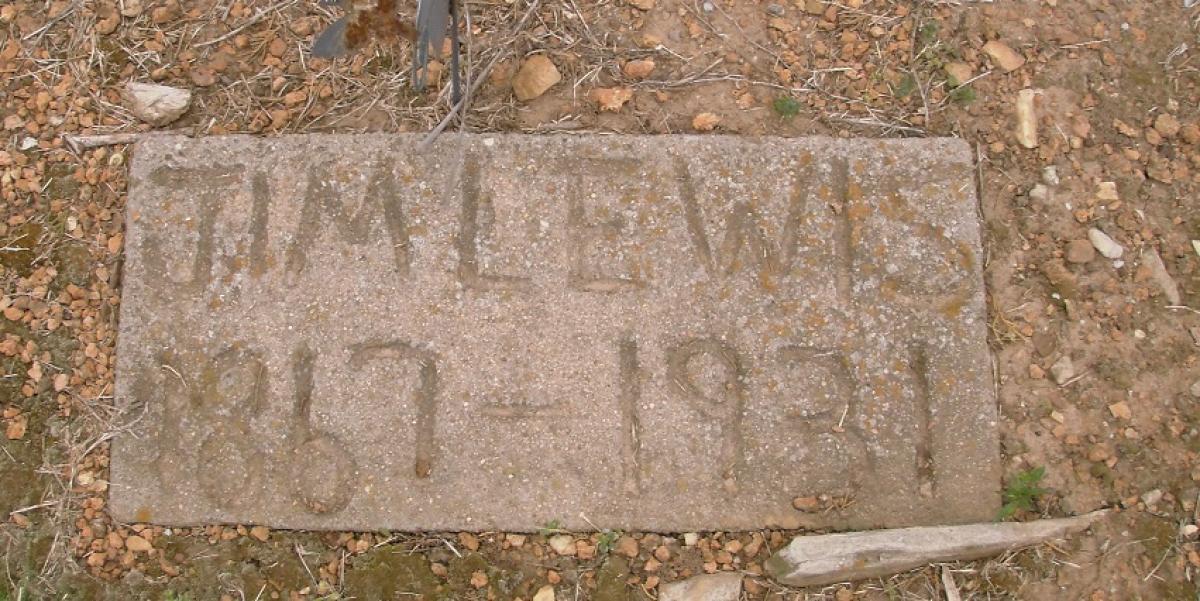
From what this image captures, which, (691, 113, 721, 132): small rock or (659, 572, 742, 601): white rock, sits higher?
(691, 113, 721, 132): small rock

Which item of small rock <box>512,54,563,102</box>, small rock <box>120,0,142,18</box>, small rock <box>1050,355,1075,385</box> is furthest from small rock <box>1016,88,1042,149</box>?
small rock <box>120,0,142,18</box>

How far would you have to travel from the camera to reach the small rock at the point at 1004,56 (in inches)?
109

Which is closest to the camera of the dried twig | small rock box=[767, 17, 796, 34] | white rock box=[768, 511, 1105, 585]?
white rock box=[768, 511, 1105, 585]

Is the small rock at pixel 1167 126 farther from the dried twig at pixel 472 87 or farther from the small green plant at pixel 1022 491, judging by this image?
the dried twig at pixel 472 87

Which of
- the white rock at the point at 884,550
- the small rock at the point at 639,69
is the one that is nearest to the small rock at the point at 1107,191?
the white rock at the point at 884,550

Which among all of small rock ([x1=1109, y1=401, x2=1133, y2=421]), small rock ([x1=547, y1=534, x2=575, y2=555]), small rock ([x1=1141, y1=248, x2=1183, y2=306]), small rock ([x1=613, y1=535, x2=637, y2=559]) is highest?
small rock ([x1=1141, y1=248, x2=1183, y2=306])

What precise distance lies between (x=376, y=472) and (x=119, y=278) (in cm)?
97

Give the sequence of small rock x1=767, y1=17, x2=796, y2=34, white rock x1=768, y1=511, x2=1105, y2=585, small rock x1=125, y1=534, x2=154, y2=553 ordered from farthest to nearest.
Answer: small rock x1=767, y1=17, x2=796, y2=34, small rock x1=125, y1=534, x2=154, y2=553, white rock x1=768, y1=511, x2=1105, y2=585

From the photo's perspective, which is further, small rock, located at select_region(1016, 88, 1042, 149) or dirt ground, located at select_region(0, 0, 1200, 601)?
small rock, located at select_region(1016, 88, 1042, 149)

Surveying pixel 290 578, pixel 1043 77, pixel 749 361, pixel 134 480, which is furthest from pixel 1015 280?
pixel 134 480

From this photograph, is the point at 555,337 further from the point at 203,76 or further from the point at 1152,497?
the point at 1152,497

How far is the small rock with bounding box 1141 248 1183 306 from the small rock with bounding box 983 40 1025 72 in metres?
0.67

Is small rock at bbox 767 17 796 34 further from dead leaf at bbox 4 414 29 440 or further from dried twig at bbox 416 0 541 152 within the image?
dead leaf at bbox 4 414 29 440

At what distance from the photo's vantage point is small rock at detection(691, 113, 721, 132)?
2678 mm
